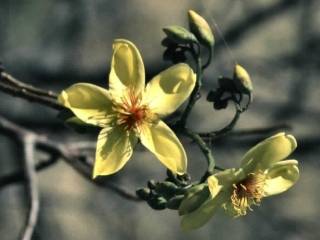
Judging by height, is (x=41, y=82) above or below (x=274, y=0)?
below

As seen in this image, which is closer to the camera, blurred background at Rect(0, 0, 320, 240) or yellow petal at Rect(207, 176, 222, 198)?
yellow petal at Rect(207, 176, 222, 198)

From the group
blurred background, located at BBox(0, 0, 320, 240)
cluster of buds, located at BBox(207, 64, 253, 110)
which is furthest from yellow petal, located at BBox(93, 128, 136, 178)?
blurred background, located at BBox(0, 0, 320, 240)

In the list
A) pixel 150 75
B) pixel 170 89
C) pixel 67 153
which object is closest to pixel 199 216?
pixel 170 89

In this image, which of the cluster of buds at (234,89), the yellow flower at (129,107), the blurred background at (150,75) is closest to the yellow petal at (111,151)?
the yellow flower at (129,107)

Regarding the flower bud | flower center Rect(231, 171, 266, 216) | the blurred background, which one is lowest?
the blurred background

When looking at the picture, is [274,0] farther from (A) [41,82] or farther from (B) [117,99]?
(B) [117,99]

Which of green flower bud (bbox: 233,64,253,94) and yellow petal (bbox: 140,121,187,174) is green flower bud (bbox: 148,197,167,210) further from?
green flower bud (bbox: 233,64,253,94)

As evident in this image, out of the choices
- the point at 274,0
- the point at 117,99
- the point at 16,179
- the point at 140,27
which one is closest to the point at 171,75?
the point at 117,99
